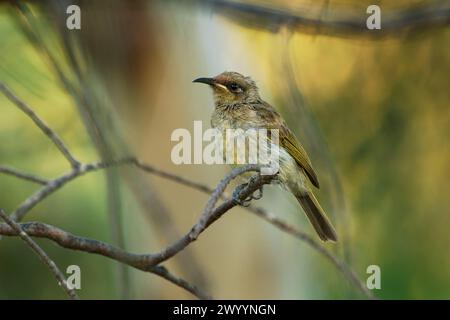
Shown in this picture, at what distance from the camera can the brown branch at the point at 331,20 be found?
2.20m

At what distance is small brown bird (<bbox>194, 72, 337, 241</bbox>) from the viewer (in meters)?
Result: 3.00

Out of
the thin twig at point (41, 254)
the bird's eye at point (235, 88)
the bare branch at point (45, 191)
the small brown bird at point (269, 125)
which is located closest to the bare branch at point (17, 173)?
the bare branch at point (45, 191)

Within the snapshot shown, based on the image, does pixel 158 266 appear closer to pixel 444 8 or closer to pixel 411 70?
pixel 444 8

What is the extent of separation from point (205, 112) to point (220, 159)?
1.88 feet

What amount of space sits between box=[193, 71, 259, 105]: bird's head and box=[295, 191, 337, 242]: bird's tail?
472 millimetres

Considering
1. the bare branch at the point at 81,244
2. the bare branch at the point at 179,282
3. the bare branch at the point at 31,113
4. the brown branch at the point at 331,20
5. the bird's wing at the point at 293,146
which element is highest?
the brown branch at the point at 331,20

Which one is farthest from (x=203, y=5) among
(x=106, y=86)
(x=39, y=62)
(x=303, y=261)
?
(x=303, y=261)

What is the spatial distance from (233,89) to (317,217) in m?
0.65

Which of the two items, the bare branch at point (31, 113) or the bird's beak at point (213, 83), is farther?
the bird's beak at point (213, 83)

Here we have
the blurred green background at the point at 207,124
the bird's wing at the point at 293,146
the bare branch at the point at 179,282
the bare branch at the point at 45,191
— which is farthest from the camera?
the bird's wing at the point at 293,146

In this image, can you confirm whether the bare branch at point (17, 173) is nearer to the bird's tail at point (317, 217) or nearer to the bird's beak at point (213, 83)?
the bird's beak at point (213, 83)

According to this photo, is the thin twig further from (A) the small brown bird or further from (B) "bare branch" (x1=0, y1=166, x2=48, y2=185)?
(A) the small brown bird

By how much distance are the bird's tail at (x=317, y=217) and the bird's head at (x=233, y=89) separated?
47 centimetres

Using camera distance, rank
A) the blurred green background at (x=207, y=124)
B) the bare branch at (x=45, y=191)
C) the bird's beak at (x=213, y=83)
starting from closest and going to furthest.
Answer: the bare branch at (x=45, y=191), the blurred green background at (x=207, y=124), the bird's beak at (x=213, y=83)
